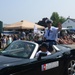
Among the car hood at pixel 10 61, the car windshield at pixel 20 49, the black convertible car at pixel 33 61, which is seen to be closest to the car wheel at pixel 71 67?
the black convertible car at pixel 33 61

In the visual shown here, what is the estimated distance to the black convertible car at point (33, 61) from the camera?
4926mm

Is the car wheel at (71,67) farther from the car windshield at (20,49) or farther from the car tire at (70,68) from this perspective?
the car windshield at (20,49)

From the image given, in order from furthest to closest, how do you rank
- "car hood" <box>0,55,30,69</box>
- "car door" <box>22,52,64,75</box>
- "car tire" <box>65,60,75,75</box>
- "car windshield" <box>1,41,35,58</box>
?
"car tire" <box>65,60,75,75</box>
"car windshield" <box>1,41,35,58</box>
"car door" <box>22,52,64,75</box>
"car hood" <box>0,55,30,69</box>

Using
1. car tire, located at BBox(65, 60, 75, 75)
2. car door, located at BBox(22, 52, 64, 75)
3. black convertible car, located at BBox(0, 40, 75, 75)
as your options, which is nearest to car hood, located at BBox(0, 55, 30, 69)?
black convertible car, located at BBox(0, 40, 75, 75)

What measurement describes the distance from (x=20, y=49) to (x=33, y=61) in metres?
0.64

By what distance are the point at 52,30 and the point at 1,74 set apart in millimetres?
3507

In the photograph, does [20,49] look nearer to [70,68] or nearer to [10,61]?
[10,61]

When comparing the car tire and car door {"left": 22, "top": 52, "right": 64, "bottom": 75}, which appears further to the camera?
the car tire

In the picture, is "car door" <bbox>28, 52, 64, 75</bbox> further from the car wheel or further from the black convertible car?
the car wheel

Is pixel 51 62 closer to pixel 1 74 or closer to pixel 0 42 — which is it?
pixel 1 74

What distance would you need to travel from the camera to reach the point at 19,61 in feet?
16.8

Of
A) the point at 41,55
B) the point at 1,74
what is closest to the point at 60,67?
the point at 41,55

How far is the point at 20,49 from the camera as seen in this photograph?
5.87 metres

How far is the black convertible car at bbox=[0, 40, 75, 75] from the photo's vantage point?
4.93m
